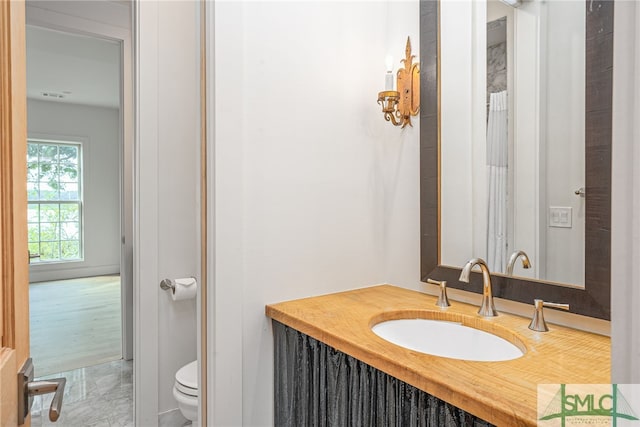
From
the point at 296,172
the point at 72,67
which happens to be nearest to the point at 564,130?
the point at 296,172

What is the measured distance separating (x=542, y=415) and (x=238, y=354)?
0.96 metres

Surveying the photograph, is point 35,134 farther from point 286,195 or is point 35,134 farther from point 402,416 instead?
point 402,416

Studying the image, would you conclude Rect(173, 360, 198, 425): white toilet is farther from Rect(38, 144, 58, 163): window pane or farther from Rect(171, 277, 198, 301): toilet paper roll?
Rect(38, 144, 58, 163): window pane

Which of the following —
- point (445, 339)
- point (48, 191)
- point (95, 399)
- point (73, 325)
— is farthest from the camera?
point (48, 191)

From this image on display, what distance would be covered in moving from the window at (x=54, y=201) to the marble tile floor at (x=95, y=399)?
3865 mm

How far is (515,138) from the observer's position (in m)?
1.29

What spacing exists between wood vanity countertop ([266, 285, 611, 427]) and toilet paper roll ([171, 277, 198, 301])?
0.83 m

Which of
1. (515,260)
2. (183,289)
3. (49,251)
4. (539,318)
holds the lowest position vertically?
(49,251)

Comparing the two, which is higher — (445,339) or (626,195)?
(626,195)

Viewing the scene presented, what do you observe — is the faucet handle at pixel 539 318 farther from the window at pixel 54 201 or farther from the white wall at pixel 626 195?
the window at pixel 54 201

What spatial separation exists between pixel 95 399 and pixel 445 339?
229cm

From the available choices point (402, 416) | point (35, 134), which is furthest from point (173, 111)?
point (35, 134)

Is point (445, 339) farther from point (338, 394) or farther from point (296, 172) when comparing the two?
point (296, 172)

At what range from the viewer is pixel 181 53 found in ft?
6.93
